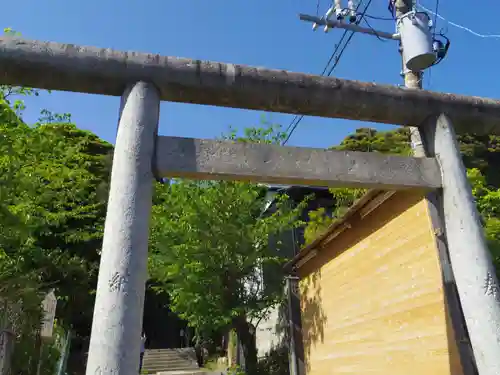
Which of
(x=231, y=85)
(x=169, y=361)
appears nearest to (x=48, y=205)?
(x=231, y=85)

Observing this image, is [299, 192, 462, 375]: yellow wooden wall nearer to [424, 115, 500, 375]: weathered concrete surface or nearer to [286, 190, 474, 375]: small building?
[286, 190, 474, 375]: small building

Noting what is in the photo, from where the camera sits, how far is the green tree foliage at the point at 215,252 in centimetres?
1280

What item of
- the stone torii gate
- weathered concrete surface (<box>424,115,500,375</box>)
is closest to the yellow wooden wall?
weathered concrete surface (<box>424,115,500,375</box>)

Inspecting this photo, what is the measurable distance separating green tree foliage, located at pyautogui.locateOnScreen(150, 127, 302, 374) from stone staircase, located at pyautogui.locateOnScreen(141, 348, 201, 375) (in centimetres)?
734

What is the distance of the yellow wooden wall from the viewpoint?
4.74m

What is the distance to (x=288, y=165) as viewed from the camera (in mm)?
4156

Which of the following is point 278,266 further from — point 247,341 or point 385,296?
point 385,296

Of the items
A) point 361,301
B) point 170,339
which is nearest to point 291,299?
point 361,301

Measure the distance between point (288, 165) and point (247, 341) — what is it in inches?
450

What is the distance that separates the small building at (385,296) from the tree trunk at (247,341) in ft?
18.8

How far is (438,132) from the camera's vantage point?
460 centimetres

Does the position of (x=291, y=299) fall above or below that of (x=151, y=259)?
below

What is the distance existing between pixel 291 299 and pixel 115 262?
740 centimetres

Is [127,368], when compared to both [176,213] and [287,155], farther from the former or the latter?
[176,213]
